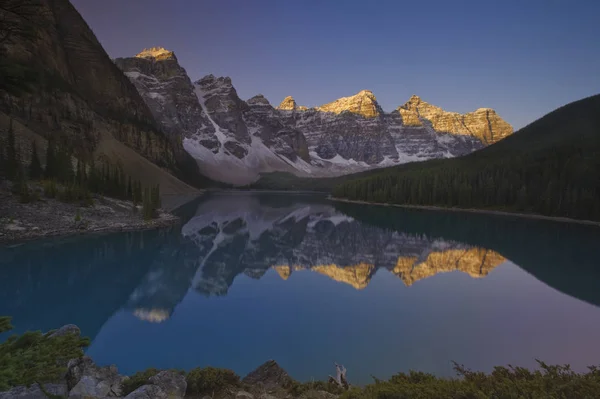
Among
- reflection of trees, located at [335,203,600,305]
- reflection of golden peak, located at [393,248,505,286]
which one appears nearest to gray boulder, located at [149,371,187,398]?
reflection of golden peak, located at [393,248,505,286]

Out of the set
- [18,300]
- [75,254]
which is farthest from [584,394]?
[75,254]

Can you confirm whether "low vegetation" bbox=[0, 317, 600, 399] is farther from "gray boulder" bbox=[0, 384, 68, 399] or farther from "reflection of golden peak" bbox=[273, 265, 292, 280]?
"reflection of golden peak" bbox=[273, 265, 292, 280]

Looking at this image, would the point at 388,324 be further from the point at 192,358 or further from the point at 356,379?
the point at 192,358

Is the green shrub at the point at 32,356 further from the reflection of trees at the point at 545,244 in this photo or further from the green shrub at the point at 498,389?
the reflection of trees at the point at 545,244

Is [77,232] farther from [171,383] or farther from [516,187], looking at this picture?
[516,187]

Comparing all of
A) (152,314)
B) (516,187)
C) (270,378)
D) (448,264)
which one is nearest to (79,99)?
(152,314)
